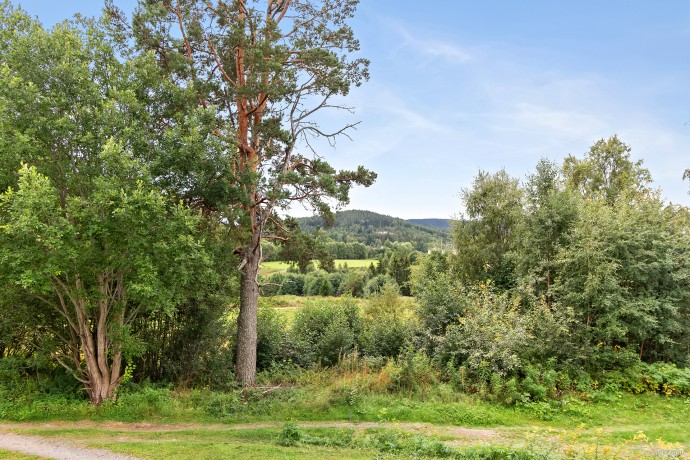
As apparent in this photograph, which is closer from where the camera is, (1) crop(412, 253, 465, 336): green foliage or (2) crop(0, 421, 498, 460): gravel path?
(2) crop(0, 421, 498, 460): gravel path

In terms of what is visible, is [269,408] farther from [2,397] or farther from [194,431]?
[2,397]

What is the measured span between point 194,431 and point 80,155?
297 inches

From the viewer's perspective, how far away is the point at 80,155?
10695 millimetres

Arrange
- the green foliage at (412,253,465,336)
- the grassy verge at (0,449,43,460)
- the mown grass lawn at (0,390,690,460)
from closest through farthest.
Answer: the grassy verge at (0,449,43,460)
the mown grass lawn at (0,390,690,460)
the green foliage at (412,253,465,336)

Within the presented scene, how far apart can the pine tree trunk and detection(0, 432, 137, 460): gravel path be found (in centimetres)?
575

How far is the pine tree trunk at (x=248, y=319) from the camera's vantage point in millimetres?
13781

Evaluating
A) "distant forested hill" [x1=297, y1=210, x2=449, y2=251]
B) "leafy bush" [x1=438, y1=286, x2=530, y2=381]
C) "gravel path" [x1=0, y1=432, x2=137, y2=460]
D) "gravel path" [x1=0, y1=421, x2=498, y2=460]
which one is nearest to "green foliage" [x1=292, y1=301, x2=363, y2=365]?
"leafy bush" [x1=438, y1=286, x2=530, y2=381]

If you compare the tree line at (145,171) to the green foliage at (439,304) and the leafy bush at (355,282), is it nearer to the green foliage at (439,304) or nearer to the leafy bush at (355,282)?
the green foliage at (439,304)

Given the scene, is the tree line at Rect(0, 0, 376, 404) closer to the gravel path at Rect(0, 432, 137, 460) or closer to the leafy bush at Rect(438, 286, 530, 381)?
the gravel path at Rect(0, 432, 137, 460)

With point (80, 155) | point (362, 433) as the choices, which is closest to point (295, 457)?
point (362, 433)

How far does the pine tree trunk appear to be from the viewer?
45.2ft

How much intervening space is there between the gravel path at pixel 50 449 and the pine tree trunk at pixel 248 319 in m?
5.75

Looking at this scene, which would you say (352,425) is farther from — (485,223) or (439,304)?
(485,223)

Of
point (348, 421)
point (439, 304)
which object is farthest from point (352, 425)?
point (439, 304)
